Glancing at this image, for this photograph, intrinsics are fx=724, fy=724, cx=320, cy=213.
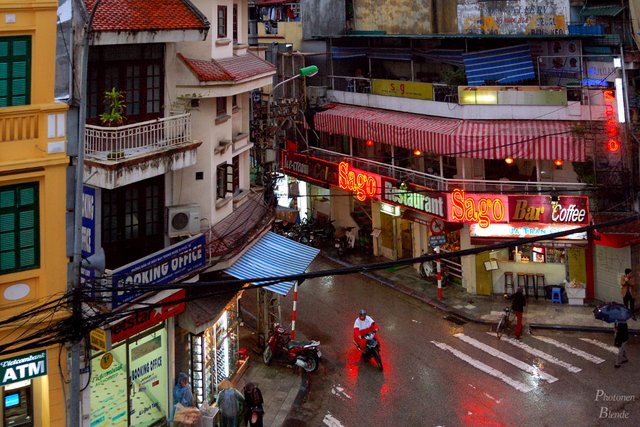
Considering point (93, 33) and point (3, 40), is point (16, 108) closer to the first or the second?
A: point (3, 40)

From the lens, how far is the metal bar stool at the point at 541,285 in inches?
1087

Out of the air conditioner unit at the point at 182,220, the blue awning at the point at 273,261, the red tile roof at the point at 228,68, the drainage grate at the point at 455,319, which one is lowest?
the drainage grate at the point at 455,319

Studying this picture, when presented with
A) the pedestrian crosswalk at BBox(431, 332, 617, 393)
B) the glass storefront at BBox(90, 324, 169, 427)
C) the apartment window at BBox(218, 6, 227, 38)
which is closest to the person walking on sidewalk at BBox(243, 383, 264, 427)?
the glass storefront at BBox(90, 324, 169, 427)

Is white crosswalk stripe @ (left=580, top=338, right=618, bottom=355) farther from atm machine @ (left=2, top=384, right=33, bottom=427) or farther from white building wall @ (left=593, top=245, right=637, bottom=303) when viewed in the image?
atm machine @ (left=2, top=384, right=33, bottom=427)

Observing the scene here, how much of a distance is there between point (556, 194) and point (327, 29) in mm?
13779

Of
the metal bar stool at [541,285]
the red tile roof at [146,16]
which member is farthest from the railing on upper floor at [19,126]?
the metal bar stool at [541,285]

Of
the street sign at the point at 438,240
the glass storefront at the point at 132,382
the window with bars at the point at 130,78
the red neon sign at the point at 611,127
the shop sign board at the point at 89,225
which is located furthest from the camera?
the street sign at the point at 438,240

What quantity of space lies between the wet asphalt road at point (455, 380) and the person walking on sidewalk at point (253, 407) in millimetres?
1446

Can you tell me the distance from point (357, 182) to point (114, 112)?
1547 centimetres

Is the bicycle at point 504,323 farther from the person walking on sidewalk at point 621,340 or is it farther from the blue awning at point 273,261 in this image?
the blue awning at point 273,261

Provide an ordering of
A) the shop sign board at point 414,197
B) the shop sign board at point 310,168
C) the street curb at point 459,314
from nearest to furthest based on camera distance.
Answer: the street curb at point 459,314 < the shop sign board at point 414,197 < the shop sign board at point 310,168

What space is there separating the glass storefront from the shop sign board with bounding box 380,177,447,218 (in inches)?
449

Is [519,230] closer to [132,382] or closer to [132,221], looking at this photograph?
[132,221]

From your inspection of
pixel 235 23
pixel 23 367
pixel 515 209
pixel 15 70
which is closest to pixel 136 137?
pixel 15 70
